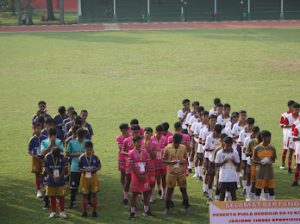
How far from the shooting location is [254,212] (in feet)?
31.2

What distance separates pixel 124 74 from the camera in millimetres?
33125

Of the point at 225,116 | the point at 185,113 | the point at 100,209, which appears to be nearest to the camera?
the point at 100,209

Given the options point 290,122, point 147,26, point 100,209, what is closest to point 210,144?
point 100,209

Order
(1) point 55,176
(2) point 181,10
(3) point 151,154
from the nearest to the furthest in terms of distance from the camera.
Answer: (1) point 55,176
(3) point 151,154
(2) point 181,10

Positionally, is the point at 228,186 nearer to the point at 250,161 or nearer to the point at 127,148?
the point at 250,161

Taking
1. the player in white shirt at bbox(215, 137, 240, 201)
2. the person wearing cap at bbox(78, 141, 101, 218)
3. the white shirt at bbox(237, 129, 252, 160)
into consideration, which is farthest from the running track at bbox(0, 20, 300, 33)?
the person wearing cap at bbox(78, 141, 101, 218)

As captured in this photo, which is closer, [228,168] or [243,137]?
[228,168]

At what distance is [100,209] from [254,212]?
173 inches

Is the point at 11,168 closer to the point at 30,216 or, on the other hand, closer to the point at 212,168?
the point at 30,216

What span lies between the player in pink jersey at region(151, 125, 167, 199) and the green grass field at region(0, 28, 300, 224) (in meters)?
0.40

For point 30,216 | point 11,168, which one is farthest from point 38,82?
point 30,216

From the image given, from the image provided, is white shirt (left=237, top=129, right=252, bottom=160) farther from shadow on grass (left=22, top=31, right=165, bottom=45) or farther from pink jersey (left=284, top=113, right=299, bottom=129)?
shadow on grass (left=22, top=31, right=165, bottom=45)

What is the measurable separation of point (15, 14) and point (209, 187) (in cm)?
6196

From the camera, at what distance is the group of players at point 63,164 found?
486 inches
